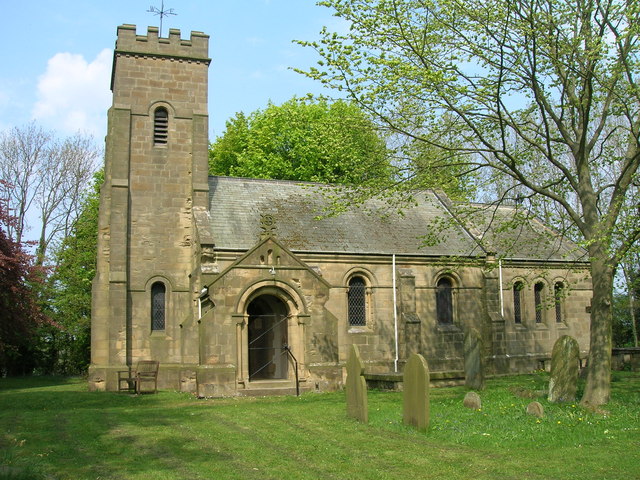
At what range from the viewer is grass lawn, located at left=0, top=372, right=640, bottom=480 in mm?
9891

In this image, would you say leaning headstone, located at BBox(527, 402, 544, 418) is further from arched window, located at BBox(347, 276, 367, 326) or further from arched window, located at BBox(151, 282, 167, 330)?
arched window, located at BBox(151, 282, 167, 330)

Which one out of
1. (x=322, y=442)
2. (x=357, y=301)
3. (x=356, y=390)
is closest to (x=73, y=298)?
(x=357, y=301)

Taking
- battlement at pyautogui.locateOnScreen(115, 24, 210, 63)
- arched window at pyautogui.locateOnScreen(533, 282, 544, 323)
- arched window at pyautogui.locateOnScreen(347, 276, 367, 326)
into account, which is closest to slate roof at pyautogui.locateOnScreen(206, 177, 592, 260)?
arched window at pyautogui.locateOnScreen(347, 276, 367, 326)

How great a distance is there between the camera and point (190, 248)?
87.5 feet

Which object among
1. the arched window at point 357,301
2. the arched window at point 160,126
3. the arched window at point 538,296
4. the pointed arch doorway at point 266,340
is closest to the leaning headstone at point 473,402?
the pointed arch doorway at point 266,340

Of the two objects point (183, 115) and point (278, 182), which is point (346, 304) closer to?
point (278, 182)

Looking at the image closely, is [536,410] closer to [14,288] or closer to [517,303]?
[517,303]

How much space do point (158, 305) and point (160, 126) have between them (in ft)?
24.8

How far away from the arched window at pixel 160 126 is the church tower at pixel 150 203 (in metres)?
0.04

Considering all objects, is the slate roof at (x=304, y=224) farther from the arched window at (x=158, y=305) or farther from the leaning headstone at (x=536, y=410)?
the leaning headstone at (x=536, y=410)

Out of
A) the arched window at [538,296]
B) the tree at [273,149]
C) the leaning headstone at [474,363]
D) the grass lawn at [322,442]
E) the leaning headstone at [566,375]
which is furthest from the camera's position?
the tree at [273,149]

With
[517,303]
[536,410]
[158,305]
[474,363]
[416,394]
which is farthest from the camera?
[517,303]

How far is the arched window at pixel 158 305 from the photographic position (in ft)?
85.5

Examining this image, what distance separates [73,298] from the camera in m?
38.1
